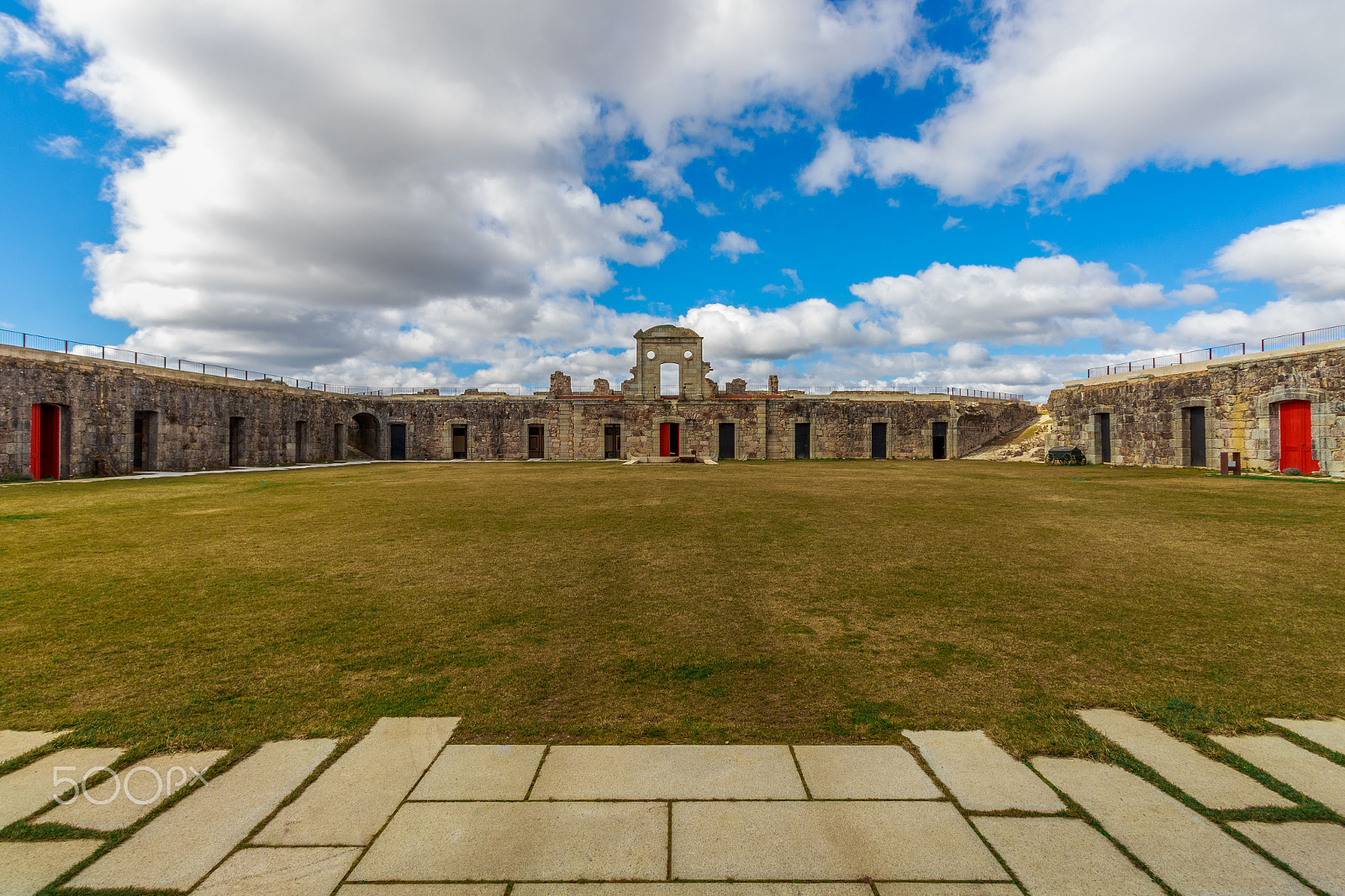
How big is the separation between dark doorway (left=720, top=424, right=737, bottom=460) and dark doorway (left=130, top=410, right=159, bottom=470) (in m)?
24.2

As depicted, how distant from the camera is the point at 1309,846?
191cm

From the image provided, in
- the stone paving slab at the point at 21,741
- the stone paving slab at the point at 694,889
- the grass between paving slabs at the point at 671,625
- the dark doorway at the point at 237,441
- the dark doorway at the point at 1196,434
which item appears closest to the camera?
the stone paving slab at the point at 694,889

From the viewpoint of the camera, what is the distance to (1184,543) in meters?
6.81

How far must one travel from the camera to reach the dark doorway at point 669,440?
1219 inches

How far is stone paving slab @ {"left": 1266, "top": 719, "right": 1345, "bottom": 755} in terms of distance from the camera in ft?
8.41

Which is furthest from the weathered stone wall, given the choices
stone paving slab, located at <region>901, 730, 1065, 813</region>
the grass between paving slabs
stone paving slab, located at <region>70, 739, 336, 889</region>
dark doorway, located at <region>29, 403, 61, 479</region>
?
stone paving slab, located at <region>70, 739, 336, 889</region>

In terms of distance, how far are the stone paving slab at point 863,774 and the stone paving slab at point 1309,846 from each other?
103 centimetres

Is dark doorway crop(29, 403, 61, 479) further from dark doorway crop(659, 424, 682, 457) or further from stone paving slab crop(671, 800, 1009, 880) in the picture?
stone paving slab crop(671, 800, 1009, 880)

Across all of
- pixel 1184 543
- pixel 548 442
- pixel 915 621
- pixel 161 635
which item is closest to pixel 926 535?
pixel 1184 543

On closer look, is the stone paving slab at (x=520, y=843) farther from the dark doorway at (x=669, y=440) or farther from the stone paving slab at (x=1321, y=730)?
the dark doorway at (x=669, y=440)

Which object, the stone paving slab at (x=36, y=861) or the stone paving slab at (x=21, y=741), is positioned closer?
the stone paving slab at (x=36, y=861)

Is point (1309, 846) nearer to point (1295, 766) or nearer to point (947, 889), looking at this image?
point (1295, 766)

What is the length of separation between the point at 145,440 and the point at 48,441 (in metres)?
3.40

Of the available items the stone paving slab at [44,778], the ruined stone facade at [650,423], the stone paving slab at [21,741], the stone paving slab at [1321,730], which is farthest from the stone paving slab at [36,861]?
the ruined stone facade at [650,423]
